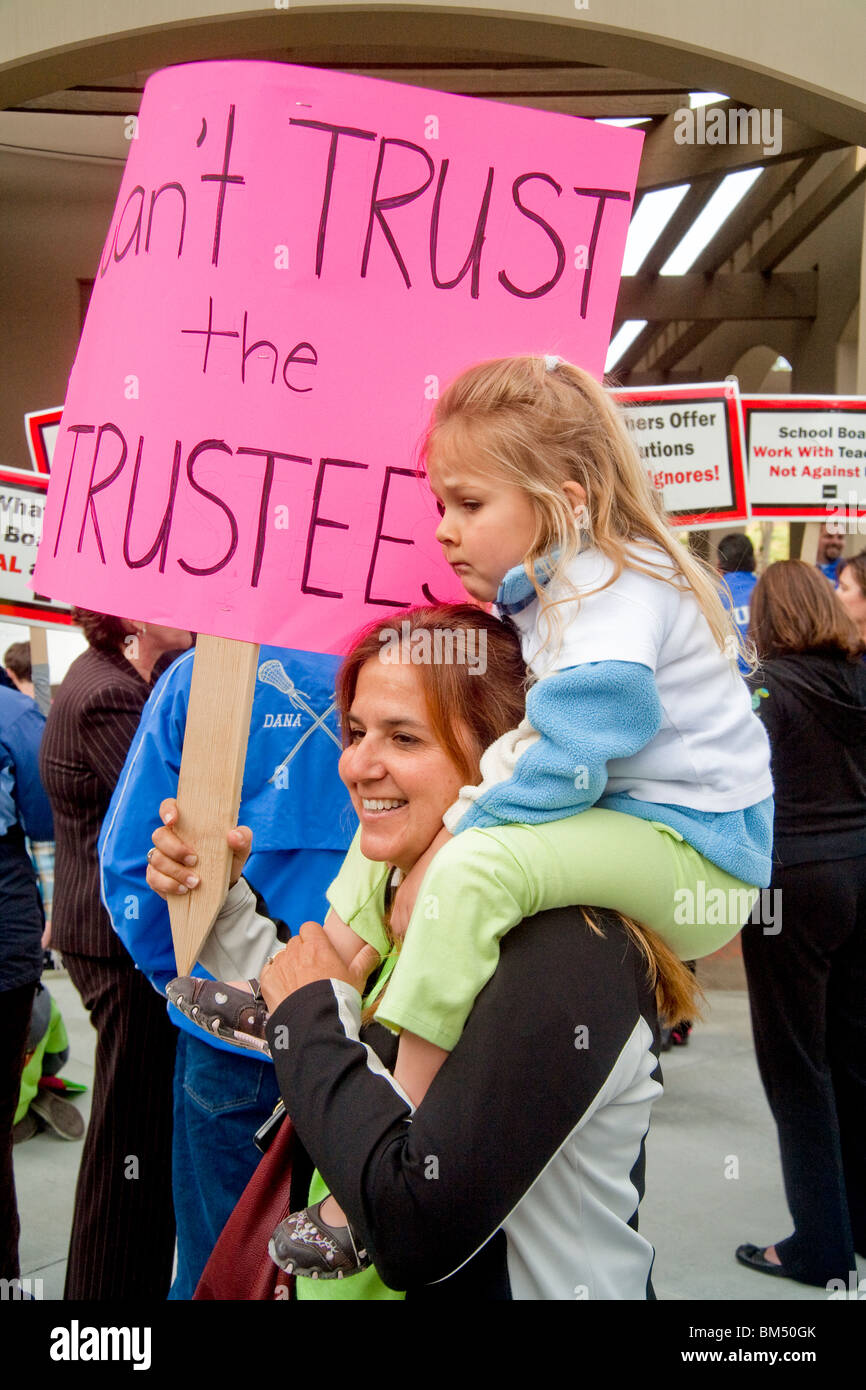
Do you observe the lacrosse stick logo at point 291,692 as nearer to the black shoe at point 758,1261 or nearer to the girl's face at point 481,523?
the girl's face at point 481,523

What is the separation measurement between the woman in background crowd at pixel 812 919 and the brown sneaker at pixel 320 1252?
2465mm

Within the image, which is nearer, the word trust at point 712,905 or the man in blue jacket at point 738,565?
the word trust at point 712,905

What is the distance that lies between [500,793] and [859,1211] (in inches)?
128

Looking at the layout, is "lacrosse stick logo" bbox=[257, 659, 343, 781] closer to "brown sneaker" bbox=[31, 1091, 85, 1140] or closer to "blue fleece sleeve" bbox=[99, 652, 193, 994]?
"blue fleece sleeve" bbox=[99, 652, 193, 994]

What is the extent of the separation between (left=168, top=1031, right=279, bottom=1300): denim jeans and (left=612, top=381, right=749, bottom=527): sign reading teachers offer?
334 cm

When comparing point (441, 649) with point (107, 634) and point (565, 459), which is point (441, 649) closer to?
point (565, 459)

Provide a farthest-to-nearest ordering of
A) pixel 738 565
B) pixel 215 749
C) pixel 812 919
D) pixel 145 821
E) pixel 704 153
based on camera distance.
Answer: pixel 704 153 < pixel 738 565 < pixel 812 919 < pixel 145 821 < pixel 215 749

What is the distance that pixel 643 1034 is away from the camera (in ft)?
4.00

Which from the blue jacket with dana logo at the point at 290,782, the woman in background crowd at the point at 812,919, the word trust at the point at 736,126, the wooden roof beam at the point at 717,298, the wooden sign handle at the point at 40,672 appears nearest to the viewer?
the blue jacket with dana logo at the point at 290,782

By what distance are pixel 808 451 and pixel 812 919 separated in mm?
2460

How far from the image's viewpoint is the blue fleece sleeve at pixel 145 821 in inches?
81.3

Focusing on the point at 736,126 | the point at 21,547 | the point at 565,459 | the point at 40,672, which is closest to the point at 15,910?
the point at 21,547

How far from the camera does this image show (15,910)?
9.73ft

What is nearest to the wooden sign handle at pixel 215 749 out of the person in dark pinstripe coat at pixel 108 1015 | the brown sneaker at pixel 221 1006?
the brown sneaker at pixel 221 1006
